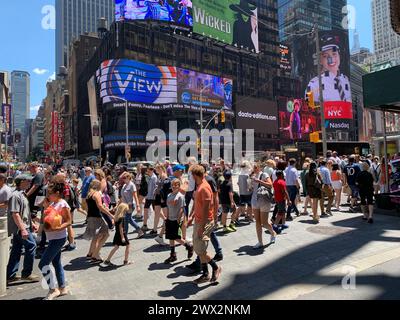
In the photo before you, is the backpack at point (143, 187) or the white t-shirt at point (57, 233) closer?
the white t-shirt at point (57, 233)

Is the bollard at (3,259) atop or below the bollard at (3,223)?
below

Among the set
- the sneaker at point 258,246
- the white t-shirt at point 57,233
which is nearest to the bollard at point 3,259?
the white t-shirt at point 57,233

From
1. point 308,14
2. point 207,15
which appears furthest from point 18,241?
point 308,14

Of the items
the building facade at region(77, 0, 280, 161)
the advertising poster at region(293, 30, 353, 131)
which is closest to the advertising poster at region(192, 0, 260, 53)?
the building facade at region(77, 0, 280, 161)

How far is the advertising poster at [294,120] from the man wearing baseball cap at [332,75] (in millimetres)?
7651

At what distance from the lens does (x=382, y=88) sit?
1084 centimetres

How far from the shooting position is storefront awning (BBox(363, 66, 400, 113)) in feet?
34.1

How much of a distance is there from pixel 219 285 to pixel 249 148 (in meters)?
75.7

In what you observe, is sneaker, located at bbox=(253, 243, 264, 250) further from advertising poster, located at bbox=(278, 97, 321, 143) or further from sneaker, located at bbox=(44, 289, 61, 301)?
advertising poster, located at bbox=(278, 97, 321, 143)

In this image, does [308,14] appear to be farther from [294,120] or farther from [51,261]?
[51,261]

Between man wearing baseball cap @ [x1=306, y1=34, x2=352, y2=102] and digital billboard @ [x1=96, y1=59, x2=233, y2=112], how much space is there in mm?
43891

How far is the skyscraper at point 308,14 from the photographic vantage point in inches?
4924

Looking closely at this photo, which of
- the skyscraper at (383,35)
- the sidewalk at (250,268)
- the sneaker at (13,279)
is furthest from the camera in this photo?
the skyscraper at (383,35)

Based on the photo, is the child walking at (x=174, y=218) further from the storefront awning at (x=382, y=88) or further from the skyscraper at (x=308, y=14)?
the skyscraper at (x=308, y=14)
